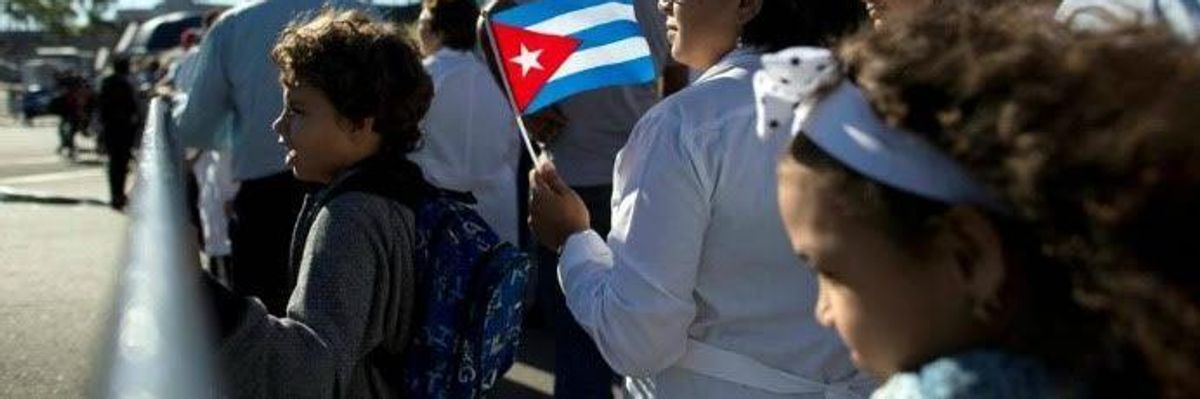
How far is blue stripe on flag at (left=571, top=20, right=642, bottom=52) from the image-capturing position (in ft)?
13.1

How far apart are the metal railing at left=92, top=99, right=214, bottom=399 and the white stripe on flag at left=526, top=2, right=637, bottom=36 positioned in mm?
1644

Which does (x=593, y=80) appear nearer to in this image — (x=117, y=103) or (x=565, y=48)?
(x=565, y=48)

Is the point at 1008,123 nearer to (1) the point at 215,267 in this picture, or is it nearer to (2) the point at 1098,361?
(2) the point at 1098,361

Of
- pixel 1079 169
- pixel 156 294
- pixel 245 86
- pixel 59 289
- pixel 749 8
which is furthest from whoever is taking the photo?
pixel 59 289

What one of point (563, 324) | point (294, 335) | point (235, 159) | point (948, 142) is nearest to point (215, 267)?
point (235, 159)

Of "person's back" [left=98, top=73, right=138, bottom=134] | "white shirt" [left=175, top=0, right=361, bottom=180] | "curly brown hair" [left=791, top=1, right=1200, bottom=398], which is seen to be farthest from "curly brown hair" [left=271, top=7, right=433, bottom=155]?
"person's back" [left=98, top=73, right=138, bottom=134]

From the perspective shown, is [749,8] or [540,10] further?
[540,10]

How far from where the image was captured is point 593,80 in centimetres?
405

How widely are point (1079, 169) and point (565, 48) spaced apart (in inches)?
99.8

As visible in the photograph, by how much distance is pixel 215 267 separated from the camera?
977 centimetres

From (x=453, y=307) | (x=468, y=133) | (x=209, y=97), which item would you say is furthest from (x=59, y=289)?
(x=453, y=307)

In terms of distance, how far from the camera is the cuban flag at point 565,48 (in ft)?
13.1

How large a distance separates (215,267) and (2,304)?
121 centimetres

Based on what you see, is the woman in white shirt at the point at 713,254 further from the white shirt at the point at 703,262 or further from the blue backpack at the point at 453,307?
the blue backpack at the point at 453,307
